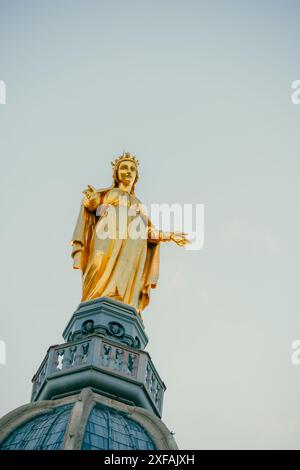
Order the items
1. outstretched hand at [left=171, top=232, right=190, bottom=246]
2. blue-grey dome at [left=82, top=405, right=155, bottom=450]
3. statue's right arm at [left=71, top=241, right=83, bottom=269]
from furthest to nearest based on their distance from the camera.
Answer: outstretched hand at [left=171, top=232, right=190, bottom=246], statue's right arm at [left=71, top=241, right=83, bottom=269], blue-grey dome at [left=82, top=405, right=155, bottom=450]

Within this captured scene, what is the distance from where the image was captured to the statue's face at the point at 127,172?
25.7 meters

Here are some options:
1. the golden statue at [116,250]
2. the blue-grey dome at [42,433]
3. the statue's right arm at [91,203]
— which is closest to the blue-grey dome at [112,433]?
the blue-grey dome at [42,433]

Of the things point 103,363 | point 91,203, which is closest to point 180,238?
point 91,203

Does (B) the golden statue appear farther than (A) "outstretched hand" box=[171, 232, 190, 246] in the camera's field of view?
No

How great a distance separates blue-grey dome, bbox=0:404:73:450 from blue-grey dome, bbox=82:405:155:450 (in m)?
0.48

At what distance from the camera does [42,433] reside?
18391 mm

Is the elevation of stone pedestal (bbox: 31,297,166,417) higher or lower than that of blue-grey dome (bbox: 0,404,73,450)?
higher

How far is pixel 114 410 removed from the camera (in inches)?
765

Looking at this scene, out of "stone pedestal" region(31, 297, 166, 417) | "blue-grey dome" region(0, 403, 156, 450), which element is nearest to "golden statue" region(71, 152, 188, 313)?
"stone pedestal" region(31, 297, 166, 417)

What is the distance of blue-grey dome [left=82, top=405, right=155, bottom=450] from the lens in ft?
59.1

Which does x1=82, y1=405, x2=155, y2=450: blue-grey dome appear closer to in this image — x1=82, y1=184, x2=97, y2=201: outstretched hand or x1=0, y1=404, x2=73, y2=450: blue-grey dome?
x1=0, y1=404, x2=73, y2=450: blue-grey dome

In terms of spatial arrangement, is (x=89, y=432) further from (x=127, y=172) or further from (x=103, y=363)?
(x=127, y=172)
